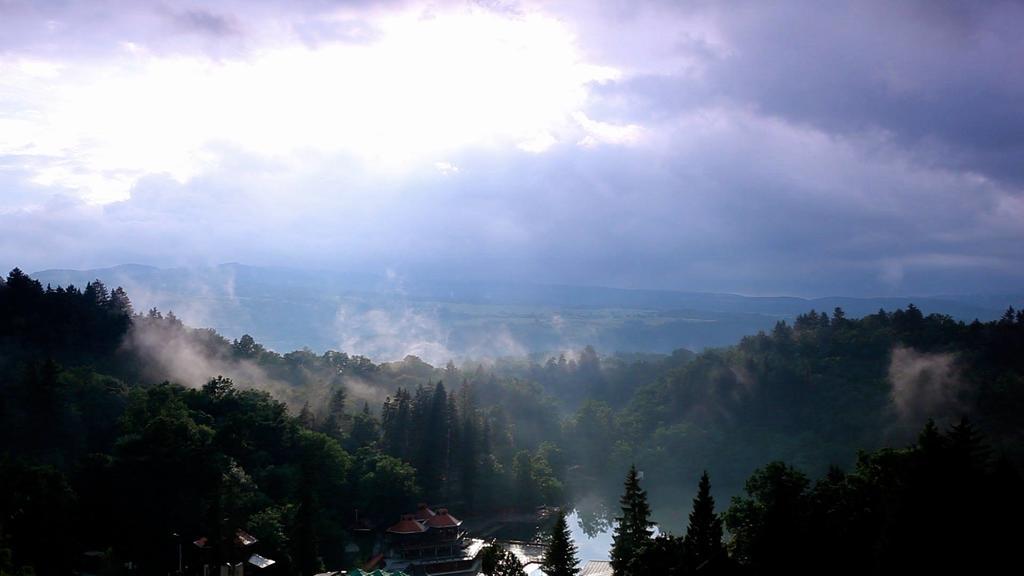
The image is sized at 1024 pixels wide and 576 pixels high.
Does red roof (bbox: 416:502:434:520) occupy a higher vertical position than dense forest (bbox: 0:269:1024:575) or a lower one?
lower

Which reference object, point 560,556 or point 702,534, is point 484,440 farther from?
point 702,534

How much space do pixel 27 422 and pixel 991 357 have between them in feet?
137

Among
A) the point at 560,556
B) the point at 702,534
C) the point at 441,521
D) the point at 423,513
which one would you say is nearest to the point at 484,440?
the point at 423,513

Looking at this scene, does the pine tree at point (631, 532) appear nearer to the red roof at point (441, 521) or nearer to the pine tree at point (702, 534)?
the pine tree at point (702, 534)

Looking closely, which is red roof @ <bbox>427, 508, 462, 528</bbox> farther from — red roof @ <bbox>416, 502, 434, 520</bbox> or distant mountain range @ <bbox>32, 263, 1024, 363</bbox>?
distant mountain range @ <bbox>32, 263, 1024, 363</bbox>

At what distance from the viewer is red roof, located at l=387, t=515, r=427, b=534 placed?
27109 millimetres

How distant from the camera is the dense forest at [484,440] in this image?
1669cm

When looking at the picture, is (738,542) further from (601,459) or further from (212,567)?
(601,459)

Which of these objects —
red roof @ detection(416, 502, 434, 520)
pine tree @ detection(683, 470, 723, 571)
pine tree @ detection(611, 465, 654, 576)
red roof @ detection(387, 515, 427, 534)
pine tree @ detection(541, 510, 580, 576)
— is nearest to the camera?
pine tree @ detection(683, 470, 723, 571)

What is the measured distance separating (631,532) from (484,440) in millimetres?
19411

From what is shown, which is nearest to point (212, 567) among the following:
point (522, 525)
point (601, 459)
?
point (522, 525)

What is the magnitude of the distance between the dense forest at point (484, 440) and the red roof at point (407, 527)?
1.81 meters

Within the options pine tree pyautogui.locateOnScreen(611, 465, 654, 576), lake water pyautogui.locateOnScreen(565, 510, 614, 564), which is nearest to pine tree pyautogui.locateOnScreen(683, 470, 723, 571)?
pine tree pyautogui.locateOnScreen(611, 465, 654, 576)

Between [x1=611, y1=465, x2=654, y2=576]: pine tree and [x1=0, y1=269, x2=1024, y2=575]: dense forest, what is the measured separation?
9cm
